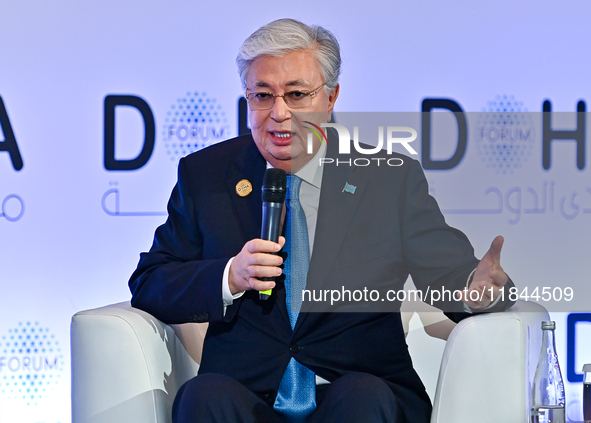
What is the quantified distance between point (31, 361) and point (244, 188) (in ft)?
5.28

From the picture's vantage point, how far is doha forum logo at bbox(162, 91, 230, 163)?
9.83 ft

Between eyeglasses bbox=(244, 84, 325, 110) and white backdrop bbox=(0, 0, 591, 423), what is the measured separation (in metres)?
1.07

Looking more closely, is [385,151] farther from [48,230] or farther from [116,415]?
[48,230]

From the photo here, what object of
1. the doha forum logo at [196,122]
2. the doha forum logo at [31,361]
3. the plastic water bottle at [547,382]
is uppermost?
the doha forum logo at [196,122]

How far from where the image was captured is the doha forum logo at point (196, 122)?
300 cm

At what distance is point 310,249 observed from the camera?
1890mm

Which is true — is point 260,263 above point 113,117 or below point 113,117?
below

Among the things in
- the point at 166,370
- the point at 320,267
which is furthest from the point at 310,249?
the point at 166,370

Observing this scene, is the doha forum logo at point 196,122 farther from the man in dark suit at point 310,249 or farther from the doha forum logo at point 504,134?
the doha forum logo at point 504,134

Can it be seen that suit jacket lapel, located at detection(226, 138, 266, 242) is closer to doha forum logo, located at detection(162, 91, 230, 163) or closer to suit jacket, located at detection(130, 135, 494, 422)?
suit jacket, located at detection(130, 135, 494, 422)

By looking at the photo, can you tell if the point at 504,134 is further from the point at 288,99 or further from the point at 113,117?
the point at 113,117

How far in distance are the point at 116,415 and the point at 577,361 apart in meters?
2.02

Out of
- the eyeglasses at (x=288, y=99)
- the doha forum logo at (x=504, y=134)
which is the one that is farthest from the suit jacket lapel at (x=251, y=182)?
the doha forum logo at (x=504, y=134)

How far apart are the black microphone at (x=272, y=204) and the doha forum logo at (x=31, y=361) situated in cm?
175
